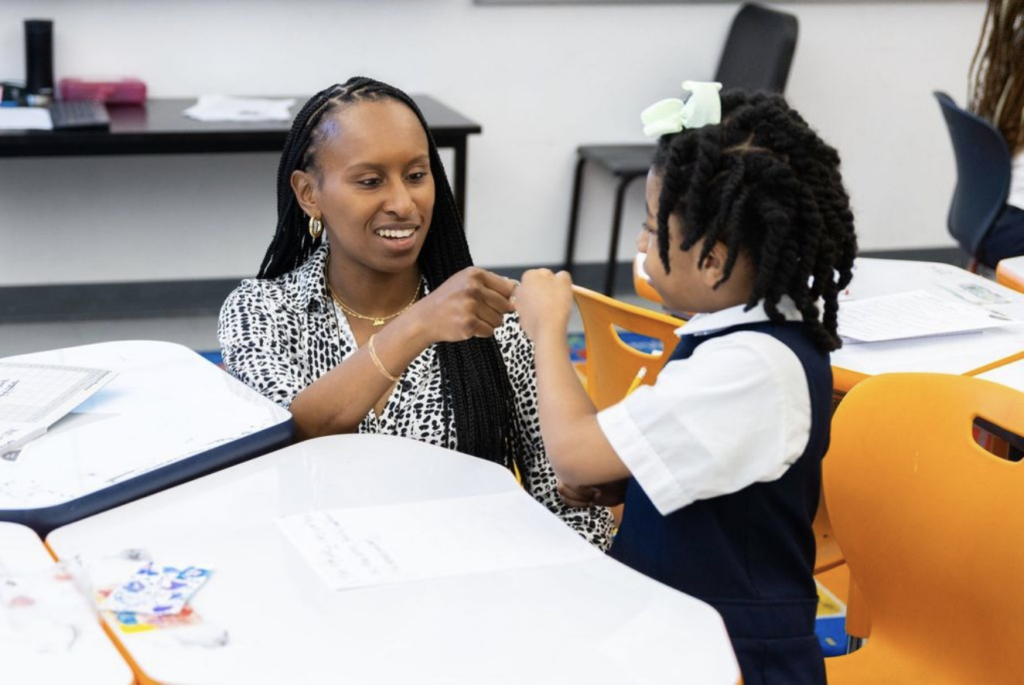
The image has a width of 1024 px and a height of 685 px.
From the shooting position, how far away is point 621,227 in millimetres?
4711

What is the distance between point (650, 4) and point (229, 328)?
2.98 metres

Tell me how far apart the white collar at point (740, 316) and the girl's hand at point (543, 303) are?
0.58ft

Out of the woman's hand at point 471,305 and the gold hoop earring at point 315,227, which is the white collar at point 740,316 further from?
the gold hoop earring at point 315,227

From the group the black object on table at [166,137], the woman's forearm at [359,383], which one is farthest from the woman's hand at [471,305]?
the black object on table at [166,137]

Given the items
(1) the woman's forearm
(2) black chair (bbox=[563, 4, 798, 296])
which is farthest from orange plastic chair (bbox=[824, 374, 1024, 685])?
(2) black chair (bbox=[563, 4, 798, 296])

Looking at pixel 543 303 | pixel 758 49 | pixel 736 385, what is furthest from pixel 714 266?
pixel 758 49

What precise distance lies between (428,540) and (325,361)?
0.62 meters

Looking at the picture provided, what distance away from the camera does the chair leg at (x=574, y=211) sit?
14.9 feet

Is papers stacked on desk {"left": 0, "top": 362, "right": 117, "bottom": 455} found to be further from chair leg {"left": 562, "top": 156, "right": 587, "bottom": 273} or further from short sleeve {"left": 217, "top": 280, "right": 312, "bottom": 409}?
chair leg {"left": 562, "top": 156, "right": 587, "bottom": 273}

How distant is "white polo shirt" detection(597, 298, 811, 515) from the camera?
1296mm

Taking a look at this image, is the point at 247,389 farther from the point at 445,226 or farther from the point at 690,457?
the point at 690,457

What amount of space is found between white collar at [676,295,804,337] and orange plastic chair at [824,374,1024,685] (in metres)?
0.37

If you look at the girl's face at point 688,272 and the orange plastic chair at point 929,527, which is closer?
the girl's face at point 688,272

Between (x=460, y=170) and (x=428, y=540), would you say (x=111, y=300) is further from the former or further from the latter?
(x=428, y=540)
